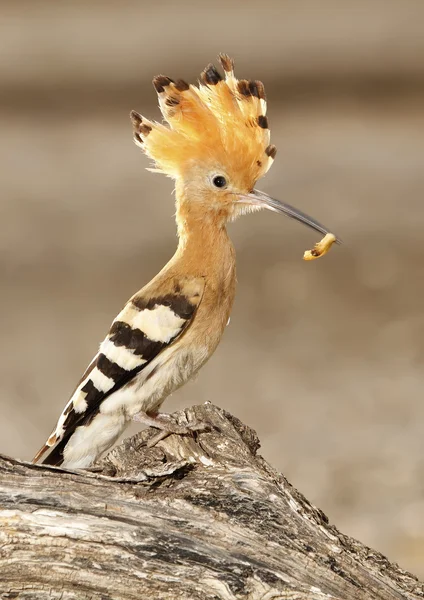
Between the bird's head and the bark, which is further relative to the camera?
the bird's head

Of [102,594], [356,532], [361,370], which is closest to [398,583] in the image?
[102,594]

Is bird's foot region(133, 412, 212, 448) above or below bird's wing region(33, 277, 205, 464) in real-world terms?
below

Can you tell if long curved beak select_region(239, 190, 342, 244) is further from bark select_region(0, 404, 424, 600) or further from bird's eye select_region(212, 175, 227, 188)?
bark select_region(0, 404, 424, 600)

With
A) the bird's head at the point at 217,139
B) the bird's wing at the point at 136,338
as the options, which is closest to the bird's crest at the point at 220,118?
the bird's head at the point at 217,139

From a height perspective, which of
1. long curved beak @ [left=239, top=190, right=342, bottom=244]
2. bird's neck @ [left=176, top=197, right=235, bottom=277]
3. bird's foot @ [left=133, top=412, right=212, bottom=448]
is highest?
long curved beak @ [left=239, top=190, right=342, bottom=244]

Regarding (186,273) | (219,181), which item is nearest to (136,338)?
(186,273)

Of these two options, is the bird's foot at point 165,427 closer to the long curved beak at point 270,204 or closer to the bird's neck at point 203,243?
the bird's neck at point 203,243

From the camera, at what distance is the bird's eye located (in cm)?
145

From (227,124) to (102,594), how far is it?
0.68 metres

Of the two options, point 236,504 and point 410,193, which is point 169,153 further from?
point 410,193

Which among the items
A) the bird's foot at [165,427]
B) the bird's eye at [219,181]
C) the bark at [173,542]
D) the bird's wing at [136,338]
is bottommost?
the bark at [173,542]

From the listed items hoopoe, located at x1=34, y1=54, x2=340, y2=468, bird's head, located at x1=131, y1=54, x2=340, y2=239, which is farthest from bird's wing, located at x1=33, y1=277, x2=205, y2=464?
bird's head, located at x1=131, y1=54, x2=340, y2=239

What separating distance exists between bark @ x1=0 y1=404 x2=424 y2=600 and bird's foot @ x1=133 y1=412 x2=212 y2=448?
13 cm

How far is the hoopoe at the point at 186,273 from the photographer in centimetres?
142
